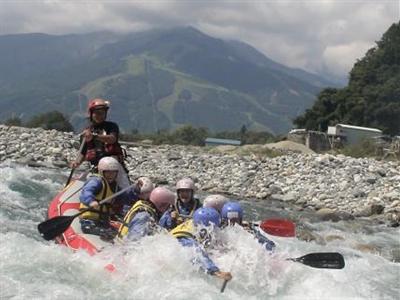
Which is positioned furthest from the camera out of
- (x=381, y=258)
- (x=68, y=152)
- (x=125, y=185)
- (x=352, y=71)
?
(x=352, y=71)

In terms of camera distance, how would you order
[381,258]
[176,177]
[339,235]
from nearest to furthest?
[381,258]
[339,235]
[176,177]

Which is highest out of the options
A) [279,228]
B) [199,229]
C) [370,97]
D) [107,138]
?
[370,97]

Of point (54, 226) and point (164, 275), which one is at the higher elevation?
point (54, 226)

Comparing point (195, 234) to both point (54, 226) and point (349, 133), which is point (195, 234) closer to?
point (54, 226)

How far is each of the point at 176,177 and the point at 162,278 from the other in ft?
46.7

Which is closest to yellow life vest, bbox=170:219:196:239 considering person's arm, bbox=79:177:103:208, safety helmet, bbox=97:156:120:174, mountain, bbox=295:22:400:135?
person's arm, bbox=79:177:103:208

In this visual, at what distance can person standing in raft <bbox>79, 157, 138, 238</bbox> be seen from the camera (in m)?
9.02

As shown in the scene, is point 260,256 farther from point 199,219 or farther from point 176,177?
point 176,177

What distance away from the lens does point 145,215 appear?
8.27 metres

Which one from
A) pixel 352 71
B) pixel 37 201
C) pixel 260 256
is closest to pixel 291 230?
pixel 260 256

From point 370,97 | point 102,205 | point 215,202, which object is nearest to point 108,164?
point 102,205

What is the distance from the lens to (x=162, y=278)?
7.32 metres

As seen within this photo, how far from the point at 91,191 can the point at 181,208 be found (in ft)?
5.11

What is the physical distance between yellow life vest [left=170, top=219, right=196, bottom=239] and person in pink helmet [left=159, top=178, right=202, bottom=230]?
0.52 m
